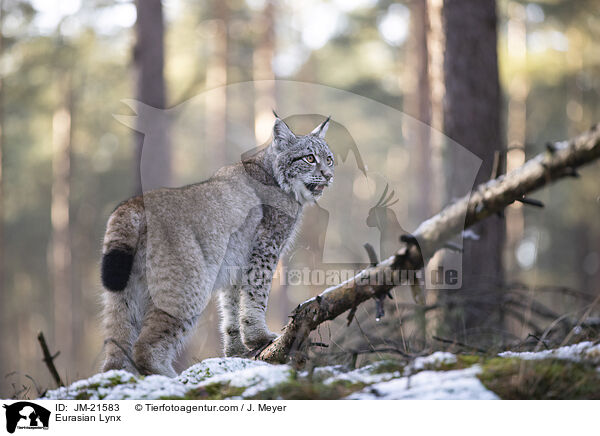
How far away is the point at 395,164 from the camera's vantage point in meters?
27.5

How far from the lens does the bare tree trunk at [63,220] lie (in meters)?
16.8

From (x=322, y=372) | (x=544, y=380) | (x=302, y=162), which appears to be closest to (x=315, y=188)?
(x=302, y=162)

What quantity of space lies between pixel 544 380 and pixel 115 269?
2.91m

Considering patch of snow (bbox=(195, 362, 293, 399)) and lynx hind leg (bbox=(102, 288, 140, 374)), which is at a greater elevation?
lynx hind leg (bbox=(102, 288, 140, 374))

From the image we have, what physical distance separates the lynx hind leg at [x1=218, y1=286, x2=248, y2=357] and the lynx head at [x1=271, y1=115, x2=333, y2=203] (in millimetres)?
1207

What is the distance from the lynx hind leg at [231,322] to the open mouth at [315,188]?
4.13 ft

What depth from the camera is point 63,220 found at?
16.9 metres

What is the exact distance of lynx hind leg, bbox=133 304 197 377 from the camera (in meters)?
3.93

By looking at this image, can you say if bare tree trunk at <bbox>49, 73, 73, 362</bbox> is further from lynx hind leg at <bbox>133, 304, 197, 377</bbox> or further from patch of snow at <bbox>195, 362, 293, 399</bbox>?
patch of snow at <bbox>195, 362, 293, 399</bbox>

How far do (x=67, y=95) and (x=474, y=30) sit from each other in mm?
→ 14899

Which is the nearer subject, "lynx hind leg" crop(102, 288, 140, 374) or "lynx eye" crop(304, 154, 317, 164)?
"lynx hind leg" crop(102, 288, 140, 374)

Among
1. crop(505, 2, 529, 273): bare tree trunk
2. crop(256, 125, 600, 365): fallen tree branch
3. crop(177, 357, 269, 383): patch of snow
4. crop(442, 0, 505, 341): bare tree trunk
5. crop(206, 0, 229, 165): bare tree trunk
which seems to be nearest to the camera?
crop(177, 357, 269, 383): patch of snow

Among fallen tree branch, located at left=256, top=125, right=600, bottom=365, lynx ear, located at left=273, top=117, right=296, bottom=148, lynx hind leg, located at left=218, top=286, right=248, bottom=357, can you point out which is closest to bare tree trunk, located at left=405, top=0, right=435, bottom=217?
lynx ear, located at left=273, top=117, right=296, bottom=148
